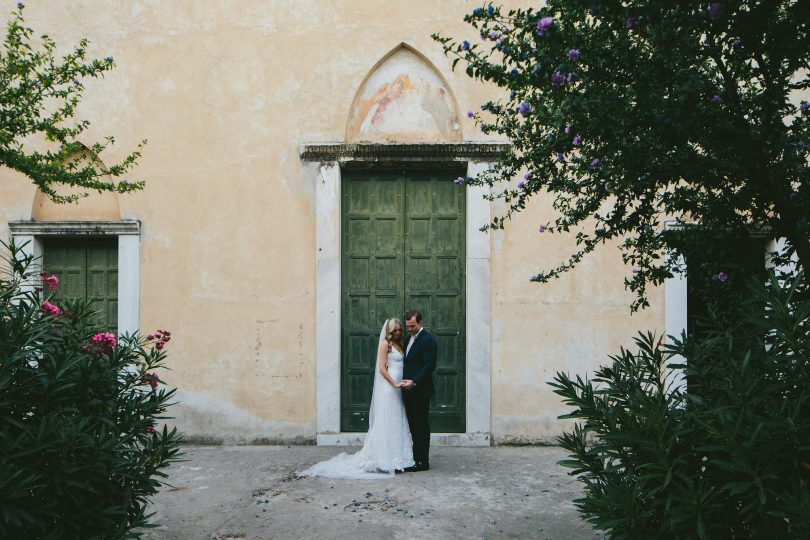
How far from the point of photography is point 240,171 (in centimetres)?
890

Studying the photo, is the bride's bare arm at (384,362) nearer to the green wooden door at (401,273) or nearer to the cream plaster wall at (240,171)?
the green wooden door at (401,273)

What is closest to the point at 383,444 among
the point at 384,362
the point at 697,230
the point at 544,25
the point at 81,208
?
the point at 384,362

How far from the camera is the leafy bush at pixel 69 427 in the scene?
3426 mm


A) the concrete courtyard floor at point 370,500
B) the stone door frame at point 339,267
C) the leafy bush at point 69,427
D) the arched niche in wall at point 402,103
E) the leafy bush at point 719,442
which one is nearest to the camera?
the leafy bush at point 719,442

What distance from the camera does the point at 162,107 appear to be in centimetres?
893

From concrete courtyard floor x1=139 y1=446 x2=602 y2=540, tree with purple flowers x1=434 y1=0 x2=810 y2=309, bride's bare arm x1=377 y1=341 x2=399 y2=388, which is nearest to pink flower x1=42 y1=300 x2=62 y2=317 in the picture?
concrete courtyard floor x1=139 y1=446 x2=602 y2=540

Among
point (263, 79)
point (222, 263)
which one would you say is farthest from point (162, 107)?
point (222, 263)

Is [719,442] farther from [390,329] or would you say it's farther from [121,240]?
[121,240]

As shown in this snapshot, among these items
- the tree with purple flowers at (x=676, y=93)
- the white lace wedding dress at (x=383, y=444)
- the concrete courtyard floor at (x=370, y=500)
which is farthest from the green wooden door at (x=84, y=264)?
the tree with purple flowers at (x=676, y=93)

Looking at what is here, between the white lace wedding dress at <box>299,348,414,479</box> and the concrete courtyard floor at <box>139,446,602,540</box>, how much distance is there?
21 centimetres

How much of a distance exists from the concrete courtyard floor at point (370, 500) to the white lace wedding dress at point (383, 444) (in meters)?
0.21

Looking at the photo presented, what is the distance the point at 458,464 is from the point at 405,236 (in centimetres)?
286

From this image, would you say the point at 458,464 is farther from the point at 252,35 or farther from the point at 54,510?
the point at 252,35

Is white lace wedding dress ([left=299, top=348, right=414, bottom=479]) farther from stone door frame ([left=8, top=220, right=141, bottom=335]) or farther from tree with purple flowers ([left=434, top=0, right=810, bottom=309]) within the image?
tree with purple flowers ([left=434, top=0, right=810, bottom=309])
